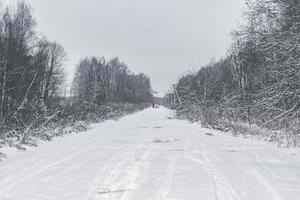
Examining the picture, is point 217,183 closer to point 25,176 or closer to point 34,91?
point 25,176

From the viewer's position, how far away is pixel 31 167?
8.34 m

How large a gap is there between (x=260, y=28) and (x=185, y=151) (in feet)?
16.7

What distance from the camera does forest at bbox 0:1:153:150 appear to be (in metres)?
14.3

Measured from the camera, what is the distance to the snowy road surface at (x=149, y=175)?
5.92 m

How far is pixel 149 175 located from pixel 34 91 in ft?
63.1

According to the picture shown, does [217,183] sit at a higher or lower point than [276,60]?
lower

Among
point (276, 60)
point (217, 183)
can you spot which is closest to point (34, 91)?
point (276, 60)

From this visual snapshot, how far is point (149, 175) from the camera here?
7.45 metres

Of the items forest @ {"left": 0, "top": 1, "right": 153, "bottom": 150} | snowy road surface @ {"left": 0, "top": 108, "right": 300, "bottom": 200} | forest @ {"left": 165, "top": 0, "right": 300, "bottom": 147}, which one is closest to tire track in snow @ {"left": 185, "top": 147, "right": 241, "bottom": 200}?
snowy road surface @ {"left": 0, "top": 108, "right": 300, "bottom": 200}

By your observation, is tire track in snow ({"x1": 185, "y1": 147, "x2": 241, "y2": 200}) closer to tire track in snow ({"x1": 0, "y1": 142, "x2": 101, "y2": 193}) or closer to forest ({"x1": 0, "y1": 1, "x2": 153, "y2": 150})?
tire track in snow ({"x1": 0, "y1": 142, "x2": 101, "y2": 193})

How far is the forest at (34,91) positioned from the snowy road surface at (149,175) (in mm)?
3540

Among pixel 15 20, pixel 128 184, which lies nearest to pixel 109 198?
pixel 128 184

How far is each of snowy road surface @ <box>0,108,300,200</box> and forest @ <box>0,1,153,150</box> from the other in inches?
139

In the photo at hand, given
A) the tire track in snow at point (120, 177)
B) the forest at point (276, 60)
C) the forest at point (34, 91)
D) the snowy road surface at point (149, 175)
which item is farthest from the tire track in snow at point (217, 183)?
the forest at point (34, 91)
